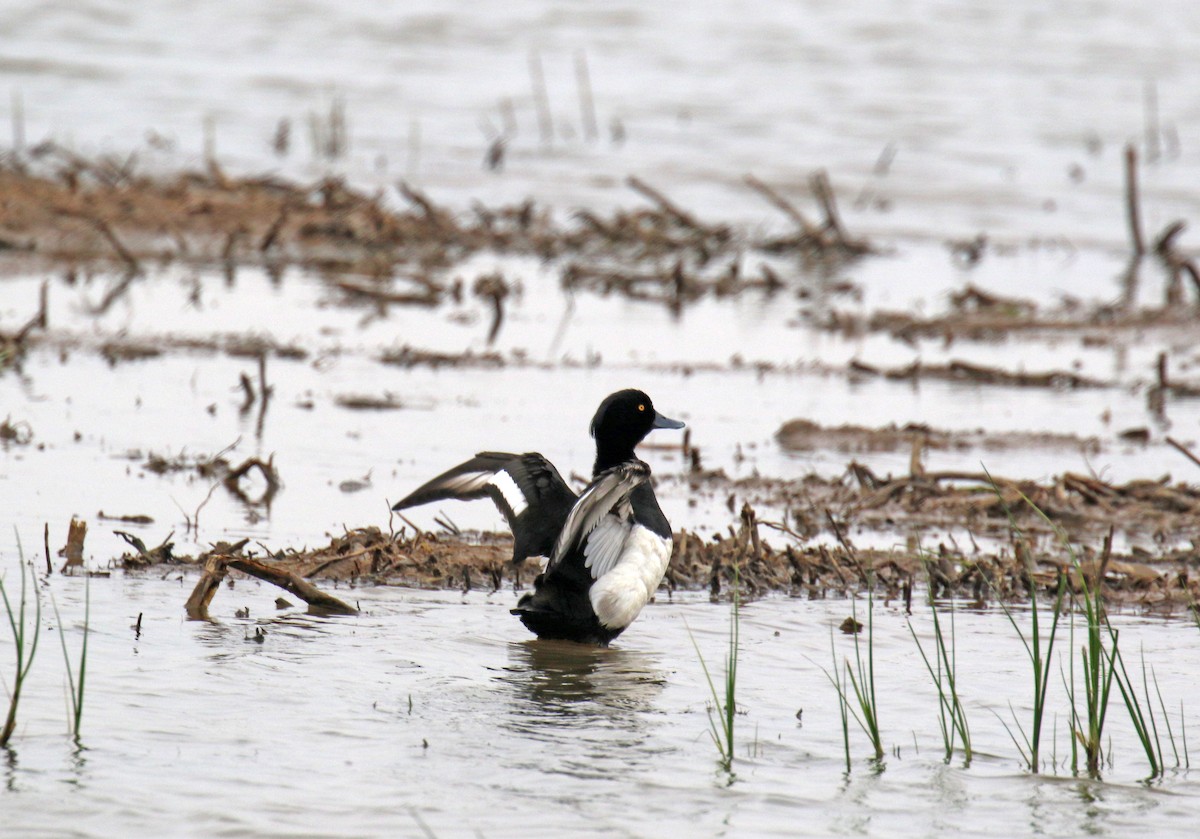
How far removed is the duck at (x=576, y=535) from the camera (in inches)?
222

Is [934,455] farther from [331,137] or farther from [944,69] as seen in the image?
[944,69]

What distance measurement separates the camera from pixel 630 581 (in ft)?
18.6

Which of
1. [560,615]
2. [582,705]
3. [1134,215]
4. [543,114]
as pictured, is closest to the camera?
[582,705]

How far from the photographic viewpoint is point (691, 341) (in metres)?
12.8

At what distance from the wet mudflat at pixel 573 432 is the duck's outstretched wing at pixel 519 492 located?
342 millimetres

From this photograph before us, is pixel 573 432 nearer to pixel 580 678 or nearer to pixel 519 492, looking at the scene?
pixel 519 492

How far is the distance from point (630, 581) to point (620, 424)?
0.87 meters

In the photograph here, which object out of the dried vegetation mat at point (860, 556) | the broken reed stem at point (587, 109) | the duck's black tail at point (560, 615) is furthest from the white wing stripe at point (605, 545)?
the broken reed stem at point (587, 109)

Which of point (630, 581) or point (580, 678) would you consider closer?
point (580, 678)

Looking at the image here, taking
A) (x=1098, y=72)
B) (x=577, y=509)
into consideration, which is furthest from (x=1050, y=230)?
(x=577, y=509)

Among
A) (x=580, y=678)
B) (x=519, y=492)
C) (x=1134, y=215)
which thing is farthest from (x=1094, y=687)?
(x=1134, y=215)

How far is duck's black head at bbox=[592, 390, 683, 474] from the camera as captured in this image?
637 cm

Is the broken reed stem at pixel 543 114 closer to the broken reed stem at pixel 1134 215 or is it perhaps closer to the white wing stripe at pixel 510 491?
the broken reed stem at pixel 1134 215

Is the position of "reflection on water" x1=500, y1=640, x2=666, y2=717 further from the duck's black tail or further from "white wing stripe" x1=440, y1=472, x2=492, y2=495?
"white wing stripe" x1=440, y1=472, x2=492, y2=495
